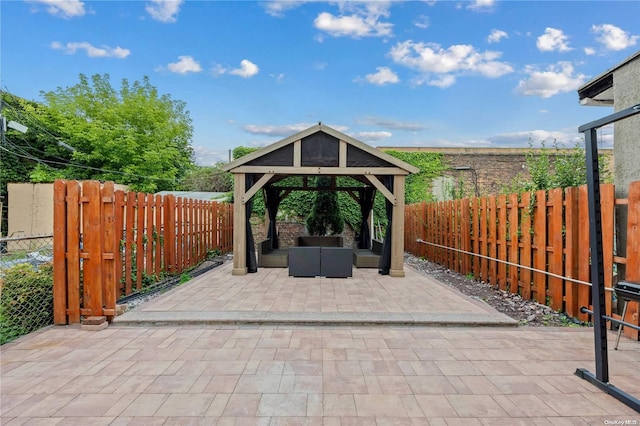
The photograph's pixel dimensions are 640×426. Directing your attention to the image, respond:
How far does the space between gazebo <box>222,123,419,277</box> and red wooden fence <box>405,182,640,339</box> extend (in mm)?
1575

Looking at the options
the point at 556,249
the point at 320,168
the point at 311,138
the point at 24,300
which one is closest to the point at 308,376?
the point at 24,300

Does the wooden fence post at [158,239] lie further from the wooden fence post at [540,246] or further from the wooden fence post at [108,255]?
the wooden fence post at [540,246]

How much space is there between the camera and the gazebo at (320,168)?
7328mm

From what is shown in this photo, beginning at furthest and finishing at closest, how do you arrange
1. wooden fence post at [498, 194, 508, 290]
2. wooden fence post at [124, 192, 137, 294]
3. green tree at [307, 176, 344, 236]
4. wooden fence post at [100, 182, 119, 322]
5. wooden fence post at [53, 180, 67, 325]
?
green tree at [307, 176, 344, 236] < wooden fence post at [498, 194, 508, 290] < wooden fence post at [124, 192, 137, 294] < wooden fence post at [100, 182, 119, 322] < wooden fence post at [53, 180, 67, 325]

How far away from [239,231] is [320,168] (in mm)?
2237

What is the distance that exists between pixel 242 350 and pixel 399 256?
186 inches

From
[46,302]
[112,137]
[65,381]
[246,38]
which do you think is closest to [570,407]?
[65,381]

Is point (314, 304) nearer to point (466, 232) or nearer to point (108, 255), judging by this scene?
point (108, 255)

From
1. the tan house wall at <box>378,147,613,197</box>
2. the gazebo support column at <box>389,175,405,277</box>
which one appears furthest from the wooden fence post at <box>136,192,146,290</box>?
the tan house wall at <box>378,147,613,197</box>

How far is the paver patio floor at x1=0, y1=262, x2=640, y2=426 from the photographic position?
7.61 ft

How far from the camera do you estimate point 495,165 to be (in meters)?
17.0

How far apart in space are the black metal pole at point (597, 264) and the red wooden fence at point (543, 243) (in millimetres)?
1306

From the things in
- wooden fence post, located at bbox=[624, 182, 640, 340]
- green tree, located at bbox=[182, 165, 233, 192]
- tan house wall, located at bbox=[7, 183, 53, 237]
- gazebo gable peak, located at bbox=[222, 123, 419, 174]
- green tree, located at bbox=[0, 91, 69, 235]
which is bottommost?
wooden fence post, located at bbox=[624, 182, 640, 340]

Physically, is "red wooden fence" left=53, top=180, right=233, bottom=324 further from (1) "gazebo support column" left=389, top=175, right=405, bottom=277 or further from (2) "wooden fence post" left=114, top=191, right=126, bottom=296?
A: (1) "gazebo support column" left=389, top=175, right=405, bottom=277
